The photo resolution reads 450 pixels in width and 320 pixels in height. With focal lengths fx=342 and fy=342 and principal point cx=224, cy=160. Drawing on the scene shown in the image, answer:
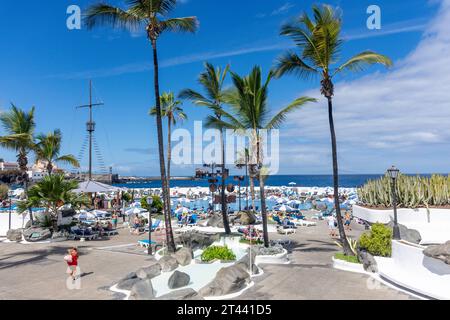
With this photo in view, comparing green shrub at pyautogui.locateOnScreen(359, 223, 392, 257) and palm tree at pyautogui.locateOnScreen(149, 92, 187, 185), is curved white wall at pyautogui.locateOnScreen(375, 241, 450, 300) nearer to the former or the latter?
green shrub at pyautogui.locateOnScreen(359, 223, 392, 257)

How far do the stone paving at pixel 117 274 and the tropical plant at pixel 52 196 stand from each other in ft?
9.89

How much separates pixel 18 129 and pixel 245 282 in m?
25.0

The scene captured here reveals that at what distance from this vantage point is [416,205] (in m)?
23.6

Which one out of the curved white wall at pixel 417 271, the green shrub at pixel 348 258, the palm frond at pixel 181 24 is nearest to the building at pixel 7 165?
the palm frond at pixel 181 24

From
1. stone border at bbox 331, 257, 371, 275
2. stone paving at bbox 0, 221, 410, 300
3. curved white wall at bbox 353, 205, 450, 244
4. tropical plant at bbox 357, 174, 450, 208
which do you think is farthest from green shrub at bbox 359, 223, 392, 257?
tropical plant at bbox 357, 174, 450, 208

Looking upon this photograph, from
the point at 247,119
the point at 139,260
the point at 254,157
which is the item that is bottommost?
the point at 139,260

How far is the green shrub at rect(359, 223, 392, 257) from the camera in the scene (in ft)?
48.1

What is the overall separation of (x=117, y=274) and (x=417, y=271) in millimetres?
11528

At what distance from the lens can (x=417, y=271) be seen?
11.6m

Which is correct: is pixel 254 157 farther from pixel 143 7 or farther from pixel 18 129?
pixel 18 129

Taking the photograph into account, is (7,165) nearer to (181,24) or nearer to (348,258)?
(181,24)

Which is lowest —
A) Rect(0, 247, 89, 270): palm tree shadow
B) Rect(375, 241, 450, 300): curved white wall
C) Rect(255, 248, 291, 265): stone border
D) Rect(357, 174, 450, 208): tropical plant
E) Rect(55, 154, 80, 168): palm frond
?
Rect(0, 247, 89, 270): palm tree shadow

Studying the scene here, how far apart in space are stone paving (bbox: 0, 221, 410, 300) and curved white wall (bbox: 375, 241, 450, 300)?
655mm
